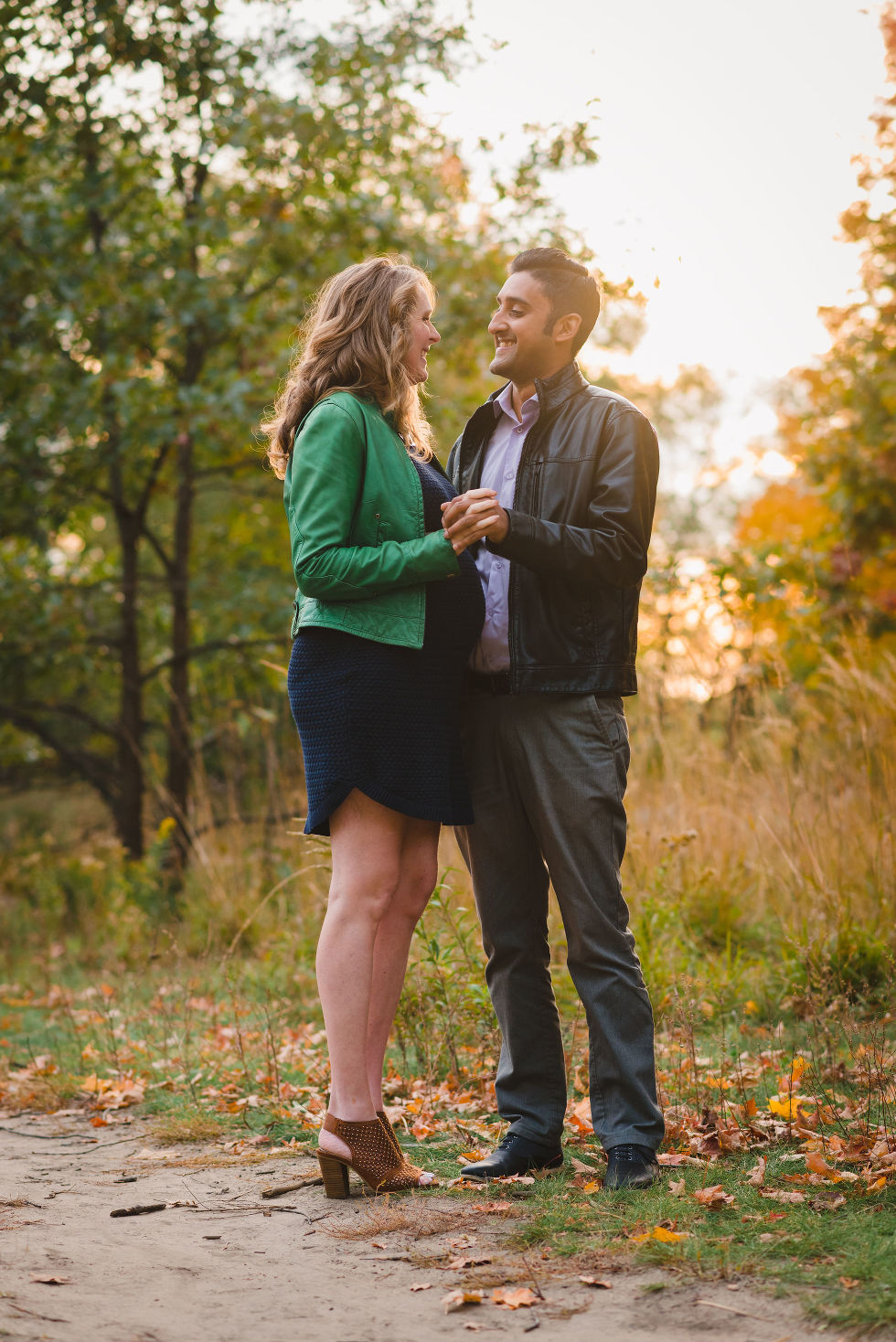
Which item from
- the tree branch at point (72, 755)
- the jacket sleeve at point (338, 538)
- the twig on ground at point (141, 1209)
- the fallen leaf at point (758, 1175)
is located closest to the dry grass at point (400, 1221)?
the twig on ground at point (141, 1209)

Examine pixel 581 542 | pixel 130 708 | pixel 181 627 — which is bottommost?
pixel 130 708

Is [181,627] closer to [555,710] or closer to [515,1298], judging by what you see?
[555,710]

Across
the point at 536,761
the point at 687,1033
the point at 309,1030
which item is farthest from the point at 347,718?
the point at 309,1030

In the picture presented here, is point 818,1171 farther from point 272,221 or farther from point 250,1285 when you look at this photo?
point 272,221

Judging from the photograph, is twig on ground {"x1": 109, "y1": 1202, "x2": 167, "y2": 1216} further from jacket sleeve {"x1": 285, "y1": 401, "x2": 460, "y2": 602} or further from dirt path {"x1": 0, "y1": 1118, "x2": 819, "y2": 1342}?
jacket sleeve {"x1": 285, "y1": 401, "x2": 460, "y2": 602}

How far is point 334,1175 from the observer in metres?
2.92

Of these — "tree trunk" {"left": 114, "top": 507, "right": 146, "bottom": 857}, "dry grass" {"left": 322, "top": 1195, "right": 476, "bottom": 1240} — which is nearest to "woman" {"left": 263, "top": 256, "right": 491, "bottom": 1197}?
"dry grass" {"left": 322, "top": 1195, "right": 476, "bottom": 1240}

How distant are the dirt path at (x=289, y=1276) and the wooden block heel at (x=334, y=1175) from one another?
0.11ft

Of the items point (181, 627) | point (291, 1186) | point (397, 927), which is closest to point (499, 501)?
point (397, 927)

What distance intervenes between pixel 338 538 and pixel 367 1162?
148 centimetres

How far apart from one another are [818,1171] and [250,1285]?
1.33 m

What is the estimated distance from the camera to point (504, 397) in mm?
3287

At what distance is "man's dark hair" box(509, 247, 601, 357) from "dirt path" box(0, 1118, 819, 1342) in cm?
219

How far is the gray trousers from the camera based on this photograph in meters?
2.93
